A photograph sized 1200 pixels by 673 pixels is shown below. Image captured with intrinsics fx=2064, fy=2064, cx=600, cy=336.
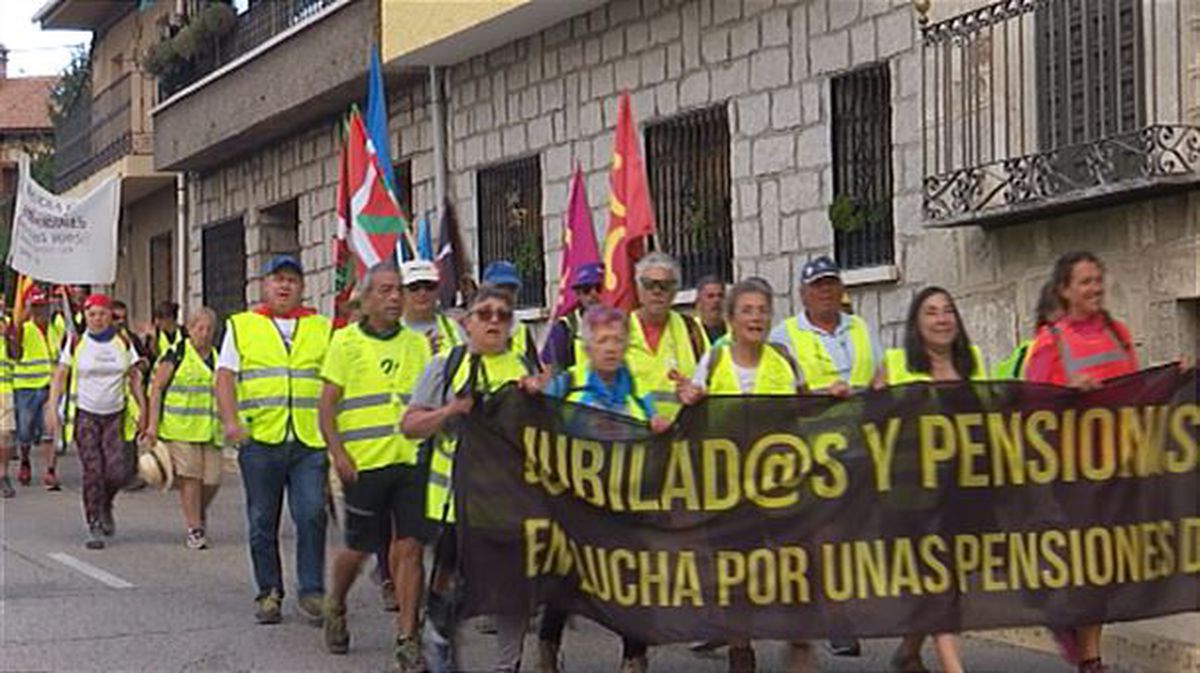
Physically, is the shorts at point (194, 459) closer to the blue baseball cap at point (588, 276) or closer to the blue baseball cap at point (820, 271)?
the blue baseball cap at point (588, 276)

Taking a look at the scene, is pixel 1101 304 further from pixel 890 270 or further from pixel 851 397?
pixel 890 270

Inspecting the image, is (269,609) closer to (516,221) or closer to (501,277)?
(501,277)

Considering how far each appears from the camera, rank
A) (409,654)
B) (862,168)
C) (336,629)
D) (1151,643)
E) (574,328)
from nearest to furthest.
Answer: (409,654) → (1151,643) → (336,629) → (574,328) → (862,168)

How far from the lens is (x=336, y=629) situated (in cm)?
918

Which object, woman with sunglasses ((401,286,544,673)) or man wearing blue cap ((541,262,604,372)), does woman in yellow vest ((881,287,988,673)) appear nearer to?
man wearing blue cap ((541,262,604,372))

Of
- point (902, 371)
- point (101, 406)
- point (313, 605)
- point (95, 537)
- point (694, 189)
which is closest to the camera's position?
point (902, 371)

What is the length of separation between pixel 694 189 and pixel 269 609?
529cm

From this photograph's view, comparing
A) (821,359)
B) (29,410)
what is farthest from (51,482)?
(821,359)

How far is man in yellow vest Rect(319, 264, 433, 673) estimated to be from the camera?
8672 mm

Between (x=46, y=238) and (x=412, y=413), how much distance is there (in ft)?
32.5

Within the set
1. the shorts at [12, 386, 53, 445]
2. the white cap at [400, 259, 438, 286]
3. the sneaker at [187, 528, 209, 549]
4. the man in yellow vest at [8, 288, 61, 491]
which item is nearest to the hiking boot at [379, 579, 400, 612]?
the white cap at [400, 259, 438, 286]

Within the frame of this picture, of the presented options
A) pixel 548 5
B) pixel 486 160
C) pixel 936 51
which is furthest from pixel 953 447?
pixel 486 160

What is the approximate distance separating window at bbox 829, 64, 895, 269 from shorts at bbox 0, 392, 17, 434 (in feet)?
26.1

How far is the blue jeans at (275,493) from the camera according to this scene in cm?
1001
